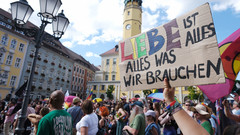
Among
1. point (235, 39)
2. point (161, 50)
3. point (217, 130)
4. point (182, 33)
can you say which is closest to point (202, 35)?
point (182, 33)

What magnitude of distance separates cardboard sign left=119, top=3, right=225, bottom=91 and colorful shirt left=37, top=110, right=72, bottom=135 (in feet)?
3.83

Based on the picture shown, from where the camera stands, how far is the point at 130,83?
2.24 metres

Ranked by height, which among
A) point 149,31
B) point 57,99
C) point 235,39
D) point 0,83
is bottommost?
point 57,99

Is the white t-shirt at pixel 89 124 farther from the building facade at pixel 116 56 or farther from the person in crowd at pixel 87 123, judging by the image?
the building facade at pixel 116 56

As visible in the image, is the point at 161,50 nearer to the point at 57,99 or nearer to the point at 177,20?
the point at 177,20

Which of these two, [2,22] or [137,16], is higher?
[137,16]

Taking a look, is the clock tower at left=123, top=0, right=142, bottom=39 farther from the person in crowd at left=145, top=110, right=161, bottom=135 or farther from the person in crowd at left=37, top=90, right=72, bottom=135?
the person in crowd at left=37, top=90, right=72, bottom=135

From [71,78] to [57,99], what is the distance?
4519 centimetres

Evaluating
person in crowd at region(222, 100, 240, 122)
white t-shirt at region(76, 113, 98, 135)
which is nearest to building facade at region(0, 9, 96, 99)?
white t-shirt at region(76, 113, 98, 135)

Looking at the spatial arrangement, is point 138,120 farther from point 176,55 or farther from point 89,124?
point 176,55

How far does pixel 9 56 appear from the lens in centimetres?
2878

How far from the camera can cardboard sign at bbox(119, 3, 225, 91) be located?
1.55 m

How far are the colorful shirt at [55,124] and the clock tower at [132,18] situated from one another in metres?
45.2

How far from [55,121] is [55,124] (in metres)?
0.04
